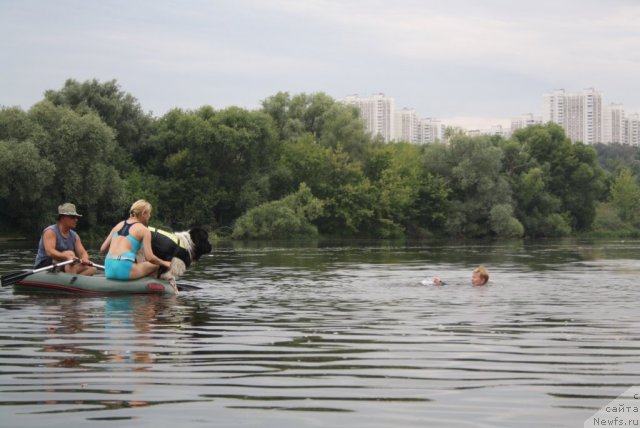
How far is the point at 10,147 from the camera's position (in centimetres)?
5212

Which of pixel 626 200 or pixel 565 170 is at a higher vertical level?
pixel 565 170

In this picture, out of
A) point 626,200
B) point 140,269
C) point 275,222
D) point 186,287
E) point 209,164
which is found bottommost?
point 186,287

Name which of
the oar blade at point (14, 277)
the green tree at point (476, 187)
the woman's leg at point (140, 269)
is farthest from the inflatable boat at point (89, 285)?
the green tree at point (476, 187)

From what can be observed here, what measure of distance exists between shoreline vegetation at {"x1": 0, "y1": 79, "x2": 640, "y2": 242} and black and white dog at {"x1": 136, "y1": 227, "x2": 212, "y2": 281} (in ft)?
121

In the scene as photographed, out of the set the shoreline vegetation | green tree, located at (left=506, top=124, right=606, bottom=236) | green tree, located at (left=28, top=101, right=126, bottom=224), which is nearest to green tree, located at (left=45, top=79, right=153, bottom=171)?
the shoreline vegetation

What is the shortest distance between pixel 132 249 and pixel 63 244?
178 centimetres

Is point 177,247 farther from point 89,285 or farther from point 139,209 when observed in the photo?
point 89,285

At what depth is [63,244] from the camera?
56.6 ft

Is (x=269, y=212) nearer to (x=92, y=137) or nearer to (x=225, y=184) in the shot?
(x=225, y=184)

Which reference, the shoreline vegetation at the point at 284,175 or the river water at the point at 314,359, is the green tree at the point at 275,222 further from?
the river water at the point at 314,359

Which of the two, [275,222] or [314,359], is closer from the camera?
[314,359]

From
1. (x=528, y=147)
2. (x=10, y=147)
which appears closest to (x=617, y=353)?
(x=10, y=147)

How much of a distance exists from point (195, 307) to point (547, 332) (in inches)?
229

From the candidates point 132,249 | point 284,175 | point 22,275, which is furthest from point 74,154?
point 132,249
